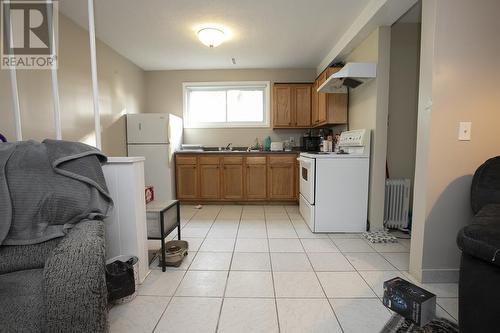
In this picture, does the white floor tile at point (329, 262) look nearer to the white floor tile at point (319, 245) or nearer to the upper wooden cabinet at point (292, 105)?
the white floor tile at point (319, 245)

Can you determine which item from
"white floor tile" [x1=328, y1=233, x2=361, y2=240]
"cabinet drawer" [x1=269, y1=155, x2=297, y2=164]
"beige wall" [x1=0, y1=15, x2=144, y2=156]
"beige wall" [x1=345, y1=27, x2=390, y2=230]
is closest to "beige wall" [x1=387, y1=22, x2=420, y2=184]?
"beige wall" [x1=345, y1=27, x2=390, y2=230]

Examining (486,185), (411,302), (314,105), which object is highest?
(314,105)

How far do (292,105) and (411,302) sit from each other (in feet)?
11.6

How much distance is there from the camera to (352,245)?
98.5 inches

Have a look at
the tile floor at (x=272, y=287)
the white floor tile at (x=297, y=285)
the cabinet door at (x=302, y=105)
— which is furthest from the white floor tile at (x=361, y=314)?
the cabinet door at (x=302, y=105)

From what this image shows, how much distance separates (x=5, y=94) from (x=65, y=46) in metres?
0.99

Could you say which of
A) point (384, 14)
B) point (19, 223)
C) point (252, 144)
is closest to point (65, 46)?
point (19, 223)

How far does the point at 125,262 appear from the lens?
1.72m

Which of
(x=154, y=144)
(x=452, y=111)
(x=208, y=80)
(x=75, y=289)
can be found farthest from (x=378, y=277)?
(x=208, y=80)

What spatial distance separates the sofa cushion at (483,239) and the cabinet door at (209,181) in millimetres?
3411

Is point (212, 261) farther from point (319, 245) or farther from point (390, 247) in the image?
point (390, 247)

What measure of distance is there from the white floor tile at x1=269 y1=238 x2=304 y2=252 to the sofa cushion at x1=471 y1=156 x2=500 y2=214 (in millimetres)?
1401

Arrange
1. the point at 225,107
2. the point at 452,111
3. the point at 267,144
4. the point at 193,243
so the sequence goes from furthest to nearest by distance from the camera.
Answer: the point at 225,107, the point at 267,144, the point at 193,243, the point at 452,111

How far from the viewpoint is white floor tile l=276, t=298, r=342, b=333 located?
4.50 ft
